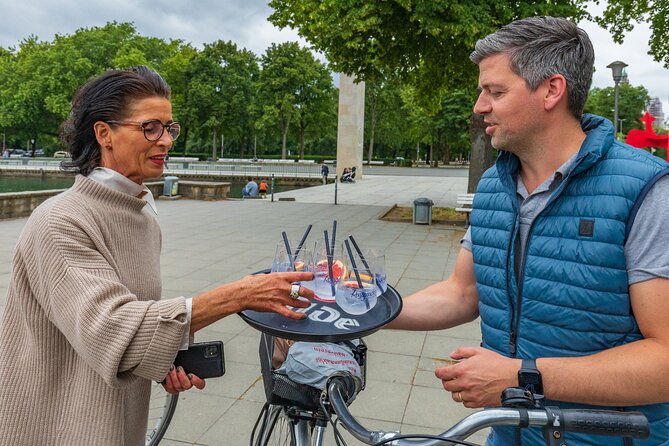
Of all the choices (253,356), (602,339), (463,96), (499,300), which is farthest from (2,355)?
(463,96)

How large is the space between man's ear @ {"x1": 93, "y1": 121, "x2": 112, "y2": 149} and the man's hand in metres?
1.26

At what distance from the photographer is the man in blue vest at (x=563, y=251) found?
132 cm

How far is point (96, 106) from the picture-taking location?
166 centimetres

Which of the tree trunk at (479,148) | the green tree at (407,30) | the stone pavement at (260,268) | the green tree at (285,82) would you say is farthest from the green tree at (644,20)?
the green tree at (285,82)

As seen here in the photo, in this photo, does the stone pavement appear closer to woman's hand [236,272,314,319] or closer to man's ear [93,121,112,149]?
woman's hand [236,272,314,319]

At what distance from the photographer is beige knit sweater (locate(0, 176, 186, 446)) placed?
129 centimetres

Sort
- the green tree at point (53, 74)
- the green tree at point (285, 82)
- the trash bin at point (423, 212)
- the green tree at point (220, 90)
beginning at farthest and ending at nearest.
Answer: the green tree at point (220, 90) < the green tree at point (285, 82) < the green tree at point (53, 74) < the trash bin at point (423, 212)

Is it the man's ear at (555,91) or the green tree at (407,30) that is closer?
the man's ear at (555,91)

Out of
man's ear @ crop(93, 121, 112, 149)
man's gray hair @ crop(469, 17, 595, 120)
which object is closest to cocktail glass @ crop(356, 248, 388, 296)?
man's gray hair @ crop(469, 17, 595, 120)

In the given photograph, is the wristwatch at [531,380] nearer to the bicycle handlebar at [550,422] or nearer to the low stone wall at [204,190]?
the bicycle handlebar at [550,422]

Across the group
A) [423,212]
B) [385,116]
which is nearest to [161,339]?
[423,212]

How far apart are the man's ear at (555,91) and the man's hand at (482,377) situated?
0.75m

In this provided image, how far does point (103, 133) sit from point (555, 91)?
1426mm

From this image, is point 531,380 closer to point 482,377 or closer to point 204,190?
point 482,377
